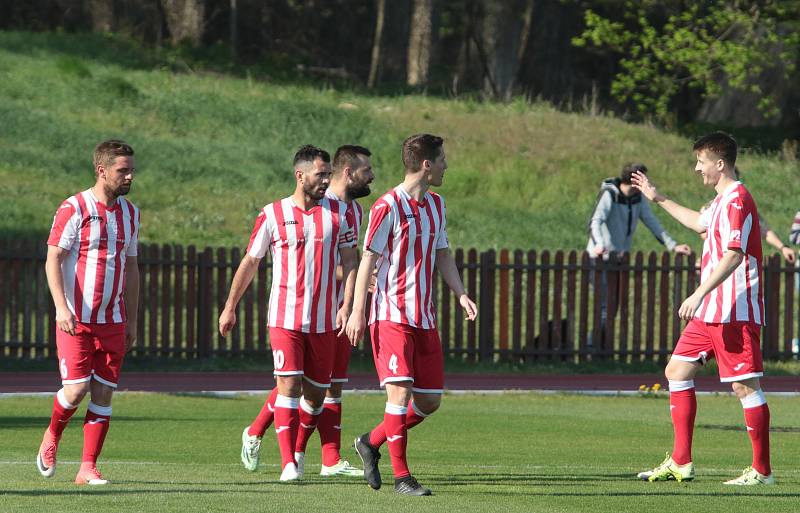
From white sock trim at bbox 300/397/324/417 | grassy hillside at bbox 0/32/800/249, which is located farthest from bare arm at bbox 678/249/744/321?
grassy hillside at bbox 0/32/800/249

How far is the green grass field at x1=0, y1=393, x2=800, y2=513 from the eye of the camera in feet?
26.8

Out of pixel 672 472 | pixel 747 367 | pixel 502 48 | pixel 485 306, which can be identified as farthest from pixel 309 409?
pixel 502 48

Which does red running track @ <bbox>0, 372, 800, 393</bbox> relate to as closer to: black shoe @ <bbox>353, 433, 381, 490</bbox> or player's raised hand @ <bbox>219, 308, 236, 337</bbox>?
player's raised hand @ <bbox>219, 308, 236, 337</bbox>

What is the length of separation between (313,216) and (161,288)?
35.1ft

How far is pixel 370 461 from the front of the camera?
8922mm

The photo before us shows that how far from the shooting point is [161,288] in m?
19.8

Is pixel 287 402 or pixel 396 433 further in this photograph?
pixel 287 402

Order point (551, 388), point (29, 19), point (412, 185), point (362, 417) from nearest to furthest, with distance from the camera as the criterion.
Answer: point (412, 185), point (362, 417), point (551, 388), point (29, 19)

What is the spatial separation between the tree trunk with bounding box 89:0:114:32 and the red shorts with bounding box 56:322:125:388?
3656cm

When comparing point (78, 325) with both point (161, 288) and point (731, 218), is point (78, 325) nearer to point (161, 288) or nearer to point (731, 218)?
point (731, 218)

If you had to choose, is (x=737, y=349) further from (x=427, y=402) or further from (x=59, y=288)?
(x=59, y=288)

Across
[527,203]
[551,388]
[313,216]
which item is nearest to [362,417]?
[551,388]

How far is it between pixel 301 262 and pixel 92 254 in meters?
1.24

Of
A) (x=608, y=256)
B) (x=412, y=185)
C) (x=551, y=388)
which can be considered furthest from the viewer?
(x=608, y=256)
